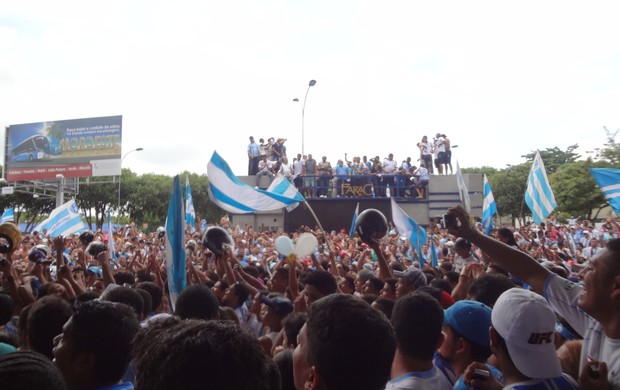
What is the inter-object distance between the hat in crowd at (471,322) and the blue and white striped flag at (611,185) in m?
5.99

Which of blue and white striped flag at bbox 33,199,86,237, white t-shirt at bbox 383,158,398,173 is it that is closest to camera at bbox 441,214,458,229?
blue and white striped flag at bbox 33,199,86,237

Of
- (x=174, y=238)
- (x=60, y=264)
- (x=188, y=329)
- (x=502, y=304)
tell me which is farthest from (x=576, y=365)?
(x=60, y=264)

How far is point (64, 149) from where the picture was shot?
3456cm

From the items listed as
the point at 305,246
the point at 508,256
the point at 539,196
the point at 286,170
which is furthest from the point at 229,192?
the point at 286,170

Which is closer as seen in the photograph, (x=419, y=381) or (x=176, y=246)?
(x=419, y=381)

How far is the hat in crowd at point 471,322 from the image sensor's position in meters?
2.81

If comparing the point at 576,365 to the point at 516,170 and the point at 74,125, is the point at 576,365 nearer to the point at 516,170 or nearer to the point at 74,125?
the point at 74,125

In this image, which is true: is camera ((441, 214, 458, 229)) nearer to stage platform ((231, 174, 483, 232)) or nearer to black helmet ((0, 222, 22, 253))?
black helmet ((0, 222, 22, 253))

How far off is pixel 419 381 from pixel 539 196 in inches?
403

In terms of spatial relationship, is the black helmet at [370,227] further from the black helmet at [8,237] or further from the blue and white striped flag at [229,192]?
the black helmet at [8,237]

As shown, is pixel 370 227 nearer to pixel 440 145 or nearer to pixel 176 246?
pixel 176 246

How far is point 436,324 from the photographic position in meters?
2.62

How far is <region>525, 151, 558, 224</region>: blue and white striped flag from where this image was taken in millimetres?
11243

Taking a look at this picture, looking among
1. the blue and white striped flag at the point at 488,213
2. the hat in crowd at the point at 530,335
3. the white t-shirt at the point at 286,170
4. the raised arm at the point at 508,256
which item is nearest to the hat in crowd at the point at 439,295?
the raised arm at the point at 508,256
